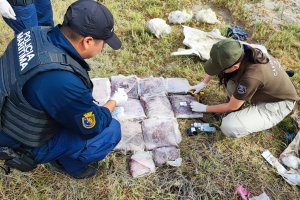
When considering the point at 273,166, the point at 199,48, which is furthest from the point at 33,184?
the point at 199,48

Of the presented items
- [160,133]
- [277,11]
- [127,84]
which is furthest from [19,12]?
[277,11]

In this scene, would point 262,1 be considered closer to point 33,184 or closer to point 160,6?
point 160,6

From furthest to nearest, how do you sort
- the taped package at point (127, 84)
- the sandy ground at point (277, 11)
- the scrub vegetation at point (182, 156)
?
the sandy ground at point (277, 11) → the taped package at point (127, 84) → the scrub vegetation at point (182, 156)

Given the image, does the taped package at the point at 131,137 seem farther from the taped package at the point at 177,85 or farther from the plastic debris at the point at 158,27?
the plastic debris at the point at 158,27

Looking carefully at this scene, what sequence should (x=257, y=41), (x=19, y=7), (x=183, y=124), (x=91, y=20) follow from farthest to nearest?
(x=257, y=41) → (x=183, y=124) → (x=19, y=7) → (x=91, y=20)

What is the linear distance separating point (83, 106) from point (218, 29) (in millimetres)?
2895

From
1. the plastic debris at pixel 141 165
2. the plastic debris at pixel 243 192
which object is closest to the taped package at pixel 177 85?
the plastic debris at pixel 141 165

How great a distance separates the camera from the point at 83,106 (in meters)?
2.13

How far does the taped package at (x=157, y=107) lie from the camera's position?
3414 millimetres

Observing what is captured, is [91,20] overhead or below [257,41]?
overhead

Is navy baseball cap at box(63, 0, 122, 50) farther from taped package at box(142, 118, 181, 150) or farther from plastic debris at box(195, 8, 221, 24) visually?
plastic debris at box(195, 8, 221, 24)

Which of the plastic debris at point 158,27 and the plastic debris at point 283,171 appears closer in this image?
the plastic debris at point 283,171

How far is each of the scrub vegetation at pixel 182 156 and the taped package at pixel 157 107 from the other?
0.18 metres

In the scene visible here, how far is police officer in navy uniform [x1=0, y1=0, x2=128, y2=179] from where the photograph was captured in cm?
197
